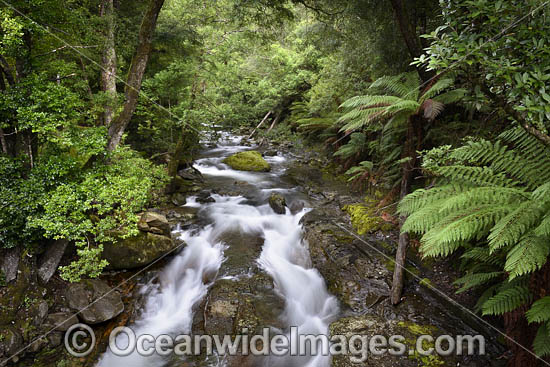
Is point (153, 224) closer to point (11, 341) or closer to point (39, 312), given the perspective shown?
point (39, 312)

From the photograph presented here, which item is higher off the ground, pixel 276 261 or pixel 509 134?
pixel 509 134

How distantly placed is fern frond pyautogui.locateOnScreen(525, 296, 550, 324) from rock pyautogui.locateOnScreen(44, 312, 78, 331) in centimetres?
509

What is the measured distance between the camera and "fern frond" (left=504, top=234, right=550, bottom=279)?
192 cm

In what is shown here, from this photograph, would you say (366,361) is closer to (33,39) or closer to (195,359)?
(195,359)

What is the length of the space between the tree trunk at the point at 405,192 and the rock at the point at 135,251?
13.3 feet

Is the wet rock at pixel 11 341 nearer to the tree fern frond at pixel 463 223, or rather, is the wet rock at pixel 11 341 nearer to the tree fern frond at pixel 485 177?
the tree fern frond at pixel 463 223

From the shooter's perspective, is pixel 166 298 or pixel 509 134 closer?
pixel 509 134

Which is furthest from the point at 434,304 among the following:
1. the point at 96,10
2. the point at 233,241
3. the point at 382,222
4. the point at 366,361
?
the point at 96,10

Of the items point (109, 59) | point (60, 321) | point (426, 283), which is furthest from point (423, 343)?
point (109, 59)

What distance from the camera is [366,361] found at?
3121 millimetres

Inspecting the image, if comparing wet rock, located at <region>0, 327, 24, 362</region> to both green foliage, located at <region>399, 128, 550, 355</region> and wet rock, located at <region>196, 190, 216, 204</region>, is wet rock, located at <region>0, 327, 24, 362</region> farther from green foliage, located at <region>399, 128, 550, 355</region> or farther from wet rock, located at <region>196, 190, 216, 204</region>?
green foliage, located at <region>399, 128, 550, 355</region>

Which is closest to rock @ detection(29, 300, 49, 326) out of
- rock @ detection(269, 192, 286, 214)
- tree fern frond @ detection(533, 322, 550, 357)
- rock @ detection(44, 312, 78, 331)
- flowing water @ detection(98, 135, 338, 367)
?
rock @ detection(44, 312, 78, 331)

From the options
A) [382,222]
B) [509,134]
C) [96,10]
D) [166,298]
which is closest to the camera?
[509,134]

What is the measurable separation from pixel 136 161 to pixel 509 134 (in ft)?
19.8
